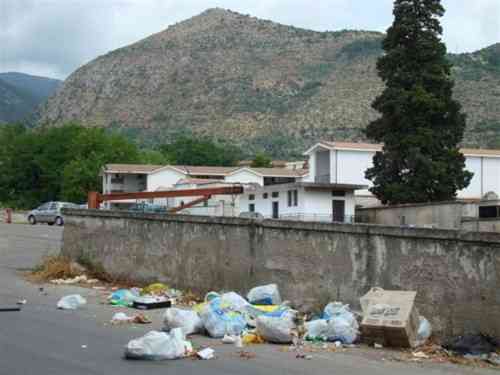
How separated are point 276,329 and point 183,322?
4.48ft

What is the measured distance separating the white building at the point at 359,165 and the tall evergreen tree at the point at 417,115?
20385 millimetres

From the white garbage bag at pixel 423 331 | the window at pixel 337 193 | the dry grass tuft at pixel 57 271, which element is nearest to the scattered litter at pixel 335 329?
the white garbage bag at pixel 423 331

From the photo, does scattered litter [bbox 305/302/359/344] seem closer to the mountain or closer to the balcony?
the balcony

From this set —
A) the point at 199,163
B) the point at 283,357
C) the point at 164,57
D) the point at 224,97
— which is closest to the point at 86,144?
the point at 199,163

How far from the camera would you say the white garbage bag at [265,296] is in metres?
12.4

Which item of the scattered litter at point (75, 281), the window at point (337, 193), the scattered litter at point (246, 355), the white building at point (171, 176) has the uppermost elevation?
the white building at point (171, 176)

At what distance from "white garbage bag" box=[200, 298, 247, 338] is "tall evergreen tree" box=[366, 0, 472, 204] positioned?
3137cm

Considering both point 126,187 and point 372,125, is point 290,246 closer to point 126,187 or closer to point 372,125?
point 372,125

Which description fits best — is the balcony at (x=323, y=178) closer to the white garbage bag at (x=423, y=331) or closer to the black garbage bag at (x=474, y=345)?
the white garbage bag at (x=423, y=331)

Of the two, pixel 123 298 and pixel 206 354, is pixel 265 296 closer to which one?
pixel 123 298

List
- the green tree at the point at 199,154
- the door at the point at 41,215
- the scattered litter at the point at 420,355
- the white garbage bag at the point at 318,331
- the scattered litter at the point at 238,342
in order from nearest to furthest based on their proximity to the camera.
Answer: the scattered litter at the point at 420,355 < the scattered litter at the point at 238,342 < the white garbage bag at the point at 318,331 < the door at the point at 41,215 < the green tree at the point at 199,154

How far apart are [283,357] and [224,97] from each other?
15047cm

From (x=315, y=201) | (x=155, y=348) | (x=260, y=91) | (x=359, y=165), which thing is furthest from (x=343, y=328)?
(x=260, y=91)

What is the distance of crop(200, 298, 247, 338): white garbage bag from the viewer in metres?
10.4
